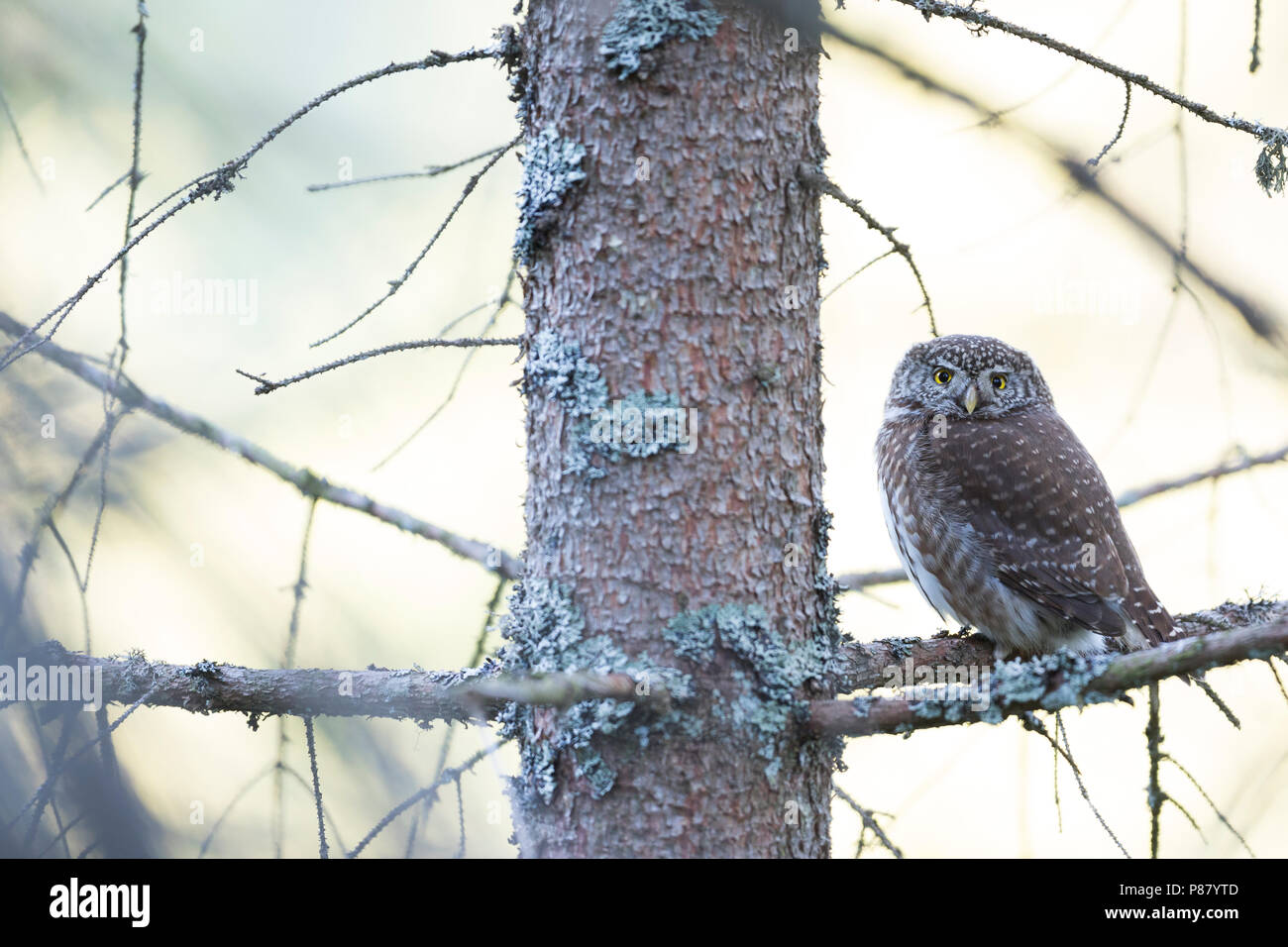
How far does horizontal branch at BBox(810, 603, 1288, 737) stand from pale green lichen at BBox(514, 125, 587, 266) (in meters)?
0.95

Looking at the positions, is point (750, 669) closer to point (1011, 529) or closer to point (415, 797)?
point (415, 797)

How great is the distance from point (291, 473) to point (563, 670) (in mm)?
1065

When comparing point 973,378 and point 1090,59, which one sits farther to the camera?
point 973,378

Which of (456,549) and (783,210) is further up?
(783,210)

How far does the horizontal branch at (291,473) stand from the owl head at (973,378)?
177 centimetres

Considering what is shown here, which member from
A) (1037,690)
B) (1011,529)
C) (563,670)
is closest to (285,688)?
(563,670)

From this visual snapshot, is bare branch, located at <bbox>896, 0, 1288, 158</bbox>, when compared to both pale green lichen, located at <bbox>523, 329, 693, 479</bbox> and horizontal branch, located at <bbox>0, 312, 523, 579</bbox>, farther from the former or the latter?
horizontal branch, located at <bbox>0, 312, 523, 579</bbox>

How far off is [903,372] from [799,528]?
214cm

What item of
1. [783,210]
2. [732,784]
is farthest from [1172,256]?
[732,784]

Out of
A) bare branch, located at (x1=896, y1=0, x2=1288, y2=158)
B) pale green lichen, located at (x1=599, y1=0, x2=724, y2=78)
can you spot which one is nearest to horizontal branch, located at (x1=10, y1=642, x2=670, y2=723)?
pale green lichen, located at (x1=599, y1=0, x2=724, y2=78)

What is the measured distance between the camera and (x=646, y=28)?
1.79 meters

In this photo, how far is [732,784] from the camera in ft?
5.70
